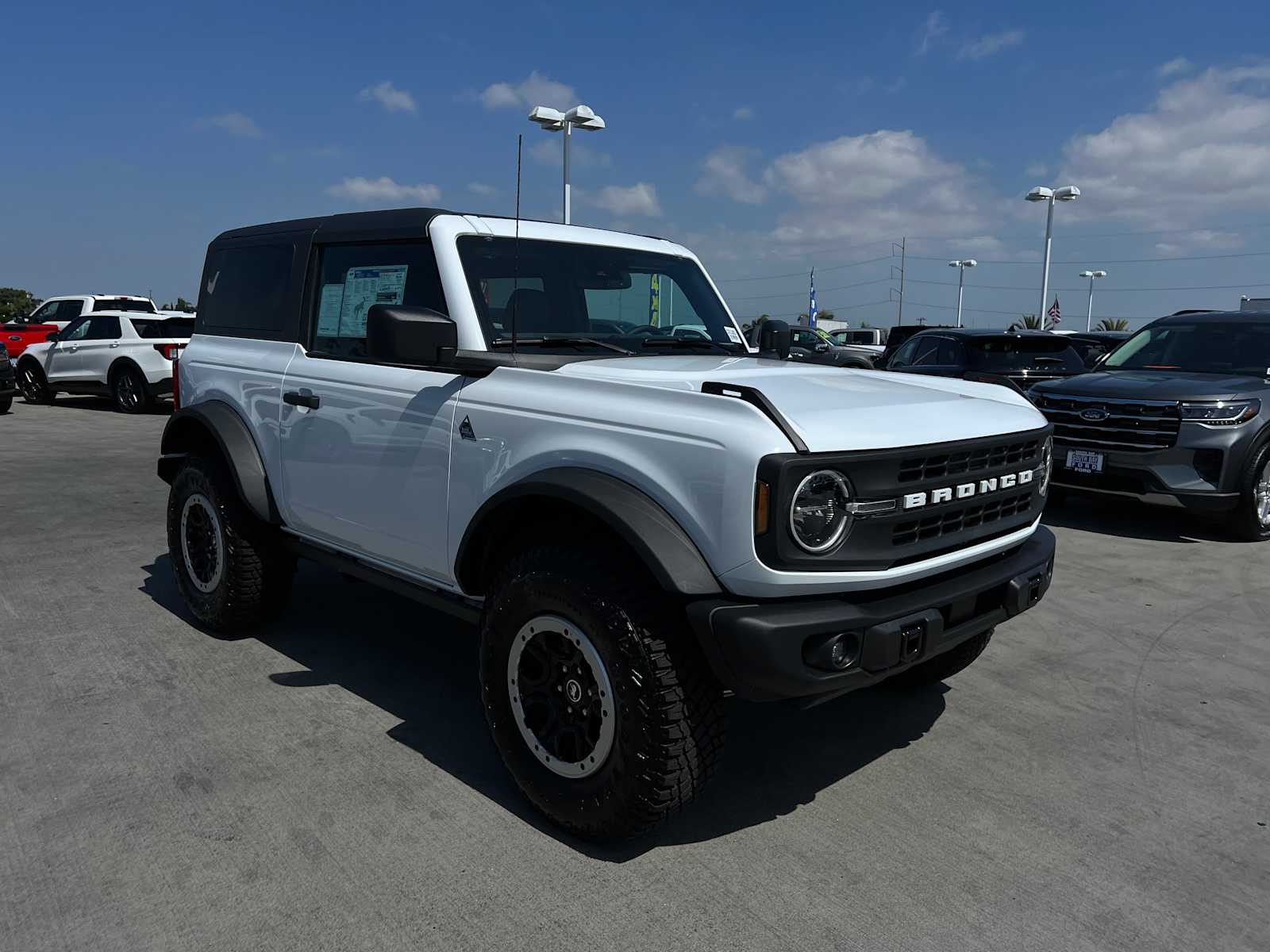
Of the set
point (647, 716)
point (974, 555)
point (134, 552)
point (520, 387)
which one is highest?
point (520, 387)

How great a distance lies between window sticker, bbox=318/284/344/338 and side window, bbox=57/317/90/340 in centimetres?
1491

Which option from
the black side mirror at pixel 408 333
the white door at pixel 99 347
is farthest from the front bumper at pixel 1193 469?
the white door at pixel 99 347

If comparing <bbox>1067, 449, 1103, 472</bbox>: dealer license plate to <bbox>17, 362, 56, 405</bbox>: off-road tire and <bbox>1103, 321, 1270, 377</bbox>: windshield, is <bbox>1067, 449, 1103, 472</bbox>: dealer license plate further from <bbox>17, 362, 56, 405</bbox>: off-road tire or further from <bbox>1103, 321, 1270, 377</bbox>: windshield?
<bbox>17, 362, 56, 405</bbox>: off-road tire

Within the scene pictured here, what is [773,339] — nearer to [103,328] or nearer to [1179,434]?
[1179,434]

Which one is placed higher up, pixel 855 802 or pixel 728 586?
pixel 728 586

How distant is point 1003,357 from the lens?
32.1 ft

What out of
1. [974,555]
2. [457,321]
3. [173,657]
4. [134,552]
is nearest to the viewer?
[974,555]

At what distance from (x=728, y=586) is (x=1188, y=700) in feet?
8.91

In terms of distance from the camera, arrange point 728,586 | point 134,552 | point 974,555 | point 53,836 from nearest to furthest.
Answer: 1. point 728,586
2. point 53,836
3. point 974,555
4. point 134,552

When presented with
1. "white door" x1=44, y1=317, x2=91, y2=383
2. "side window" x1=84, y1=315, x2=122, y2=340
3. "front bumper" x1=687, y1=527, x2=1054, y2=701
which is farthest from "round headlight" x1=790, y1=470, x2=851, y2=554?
"white door" x1=44, y1=317, x2=91, y2=383

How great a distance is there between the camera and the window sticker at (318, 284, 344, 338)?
13.7 feet

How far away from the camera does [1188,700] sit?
4.19 meters

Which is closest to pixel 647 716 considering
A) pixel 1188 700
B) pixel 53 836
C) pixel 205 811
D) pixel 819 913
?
pixel 819 913

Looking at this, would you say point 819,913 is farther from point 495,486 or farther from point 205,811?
point 205,811
